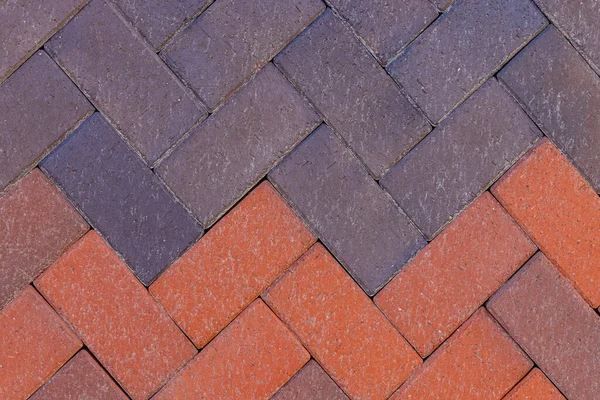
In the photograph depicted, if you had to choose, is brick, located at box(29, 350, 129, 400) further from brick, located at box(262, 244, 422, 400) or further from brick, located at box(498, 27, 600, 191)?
brick, located at box(498, 27, 600, 191)

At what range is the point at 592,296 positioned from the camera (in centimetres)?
151

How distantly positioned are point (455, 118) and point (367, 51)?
277 millimetres

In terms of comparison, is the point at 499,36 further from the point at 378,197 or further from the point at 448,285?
the point at 448,285

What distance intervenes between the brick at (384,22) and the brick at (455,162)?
0.73 ft

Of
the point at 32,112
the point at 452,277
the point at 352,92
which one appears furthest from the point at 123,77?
the point at 452,277

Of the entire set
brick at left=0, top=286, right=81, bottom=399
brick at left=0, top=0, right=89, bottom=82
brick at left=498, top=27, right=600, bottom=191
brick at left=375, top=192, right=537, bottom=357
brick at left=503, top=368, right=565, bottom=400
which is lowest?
brick at left=503, top=368, right=565, bottom=400

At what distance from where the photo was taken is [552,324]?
4.91 feet

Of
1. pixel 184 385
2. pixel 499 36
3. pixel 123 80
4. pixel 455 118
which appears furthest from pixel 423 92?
pixel 184 385

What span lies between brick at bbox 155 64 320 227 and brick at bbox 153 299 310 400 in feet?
0.99

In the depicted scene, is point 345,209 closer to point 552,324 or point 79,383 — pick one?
point 552,324

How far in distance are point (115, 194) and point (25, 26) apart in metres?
0.47

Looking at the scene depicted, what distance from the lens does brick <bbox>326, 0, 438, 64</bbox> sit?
150 centimetres

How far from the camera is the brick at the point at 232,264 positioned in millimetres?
1479

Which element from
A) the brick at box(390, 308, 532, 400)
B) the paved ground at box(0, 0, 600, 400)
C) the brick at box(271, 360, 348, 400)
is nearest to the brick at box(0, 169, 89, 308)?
the paved ground at box(0, 0, 600, 400)
